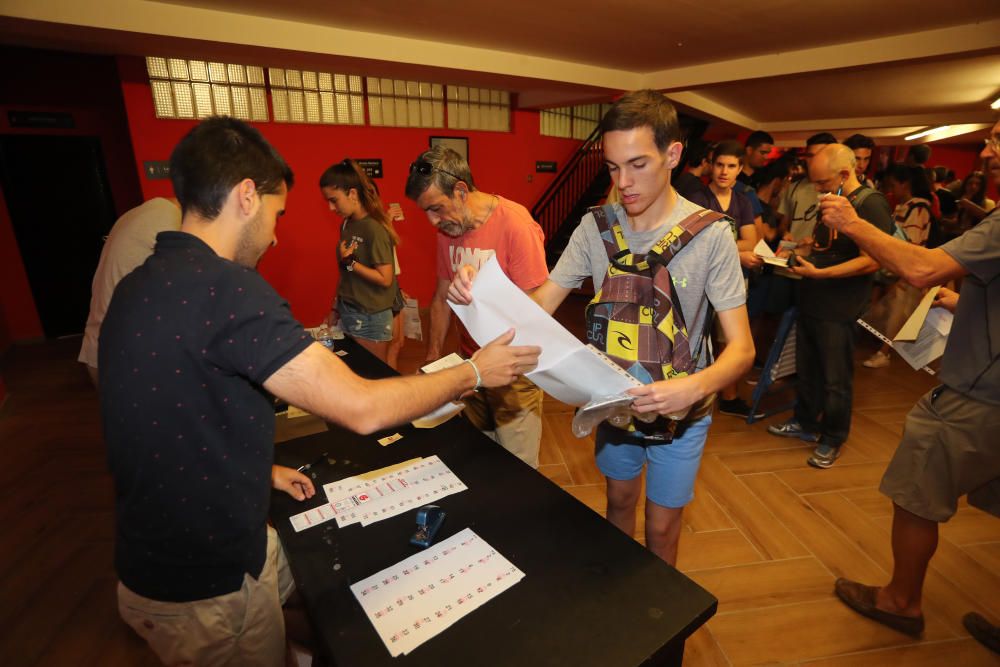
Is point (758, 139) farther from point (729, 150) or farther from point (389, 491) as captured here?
point (389, 491)

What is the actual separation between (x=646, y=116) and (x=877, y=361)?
463 cm

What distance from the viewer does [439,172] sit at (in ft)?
6.29

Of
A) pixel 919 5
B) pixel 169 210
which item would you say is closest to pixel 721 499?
pixel 169 210

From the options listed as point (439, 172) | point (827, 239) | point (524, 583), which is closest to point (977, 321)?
point (827, 239)

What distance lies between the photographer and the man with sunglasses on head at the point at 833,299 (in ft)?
8.31

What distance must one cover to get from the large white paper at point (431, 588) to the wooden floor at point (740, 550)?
0.84 metres

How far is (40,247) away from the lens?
536 cm

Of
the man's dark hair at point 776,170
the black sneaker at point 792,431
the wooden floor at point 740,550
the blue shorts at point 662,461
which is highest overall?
the man's dark hair at point 776,170

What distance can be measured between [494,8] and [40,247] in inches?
218

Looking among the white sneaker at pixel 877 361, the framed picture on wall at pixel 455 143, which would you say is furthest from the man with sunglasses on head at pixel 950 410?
the framed picture on wall at pixel 455 143

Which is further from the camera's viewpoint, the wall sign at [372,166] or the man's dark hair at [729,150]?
the wall sign at [372,166]

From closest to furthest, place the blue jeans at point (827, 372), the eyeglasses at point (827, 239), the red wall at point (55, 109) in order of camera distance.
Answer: the eyeglasses at point (827, 239), the blue jeans at point (827, 372), the red wall at point (55, 109)

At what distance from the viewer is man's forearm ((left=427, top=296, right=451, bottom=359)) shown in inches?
89.5

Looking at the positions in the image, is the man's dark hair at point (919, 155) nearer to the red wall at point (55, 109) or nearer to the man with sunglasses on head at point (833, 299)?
the man with sunglasses on head at point (833, 299)
